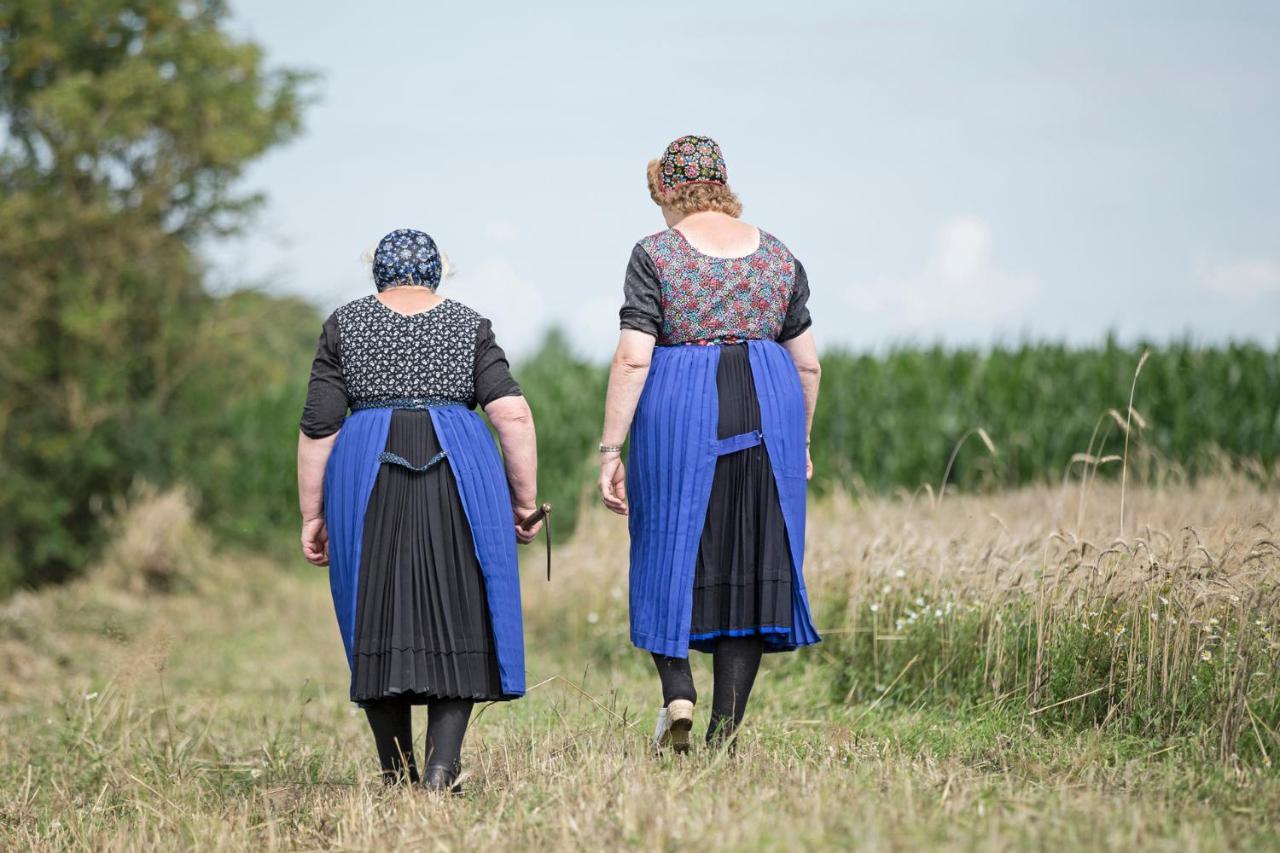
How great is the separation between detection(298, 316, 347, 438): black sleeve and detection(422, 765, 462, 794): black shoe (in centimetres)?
117

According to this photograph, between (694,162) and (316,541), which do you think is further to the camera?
(694,162)

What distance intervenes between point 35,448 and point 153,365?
1.73 metres

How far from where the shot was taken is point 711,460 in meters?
4.77

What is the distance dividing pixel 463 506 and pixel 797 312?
4.77 feet

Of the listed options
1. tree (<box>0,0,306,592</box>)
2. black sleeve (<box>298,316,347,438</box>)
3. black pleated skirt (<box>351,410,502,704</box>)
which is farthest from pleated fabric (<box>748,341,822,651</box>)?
tree (<box>0,0,306,592</box>)

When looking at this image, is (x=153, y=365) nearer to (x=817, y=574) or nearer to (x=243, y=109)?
(x=243, y=109)

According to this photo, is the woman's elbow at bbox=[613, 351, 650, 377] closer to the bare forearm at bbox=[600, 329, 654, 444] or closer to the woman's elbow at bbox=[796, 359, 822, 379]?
the bare forearm at bbox=[600, 329, 654, 444]

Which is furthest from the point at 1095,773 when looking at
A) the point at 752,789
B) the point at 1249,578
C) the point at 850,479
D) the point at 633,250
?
the point at 850,479

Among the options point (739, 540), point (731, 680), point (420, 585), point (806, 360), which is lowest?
point (731, 680)

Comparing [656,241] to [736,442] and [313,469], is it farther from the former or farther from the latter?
[313,469]

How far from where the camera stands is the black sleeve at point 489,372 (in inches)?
183

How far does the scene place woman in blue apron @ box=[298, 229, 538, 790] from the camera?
4.48 meters

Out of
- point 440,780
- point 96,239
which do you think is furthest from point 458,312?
point 96,239

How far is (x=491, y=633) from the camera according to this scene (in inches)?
180
